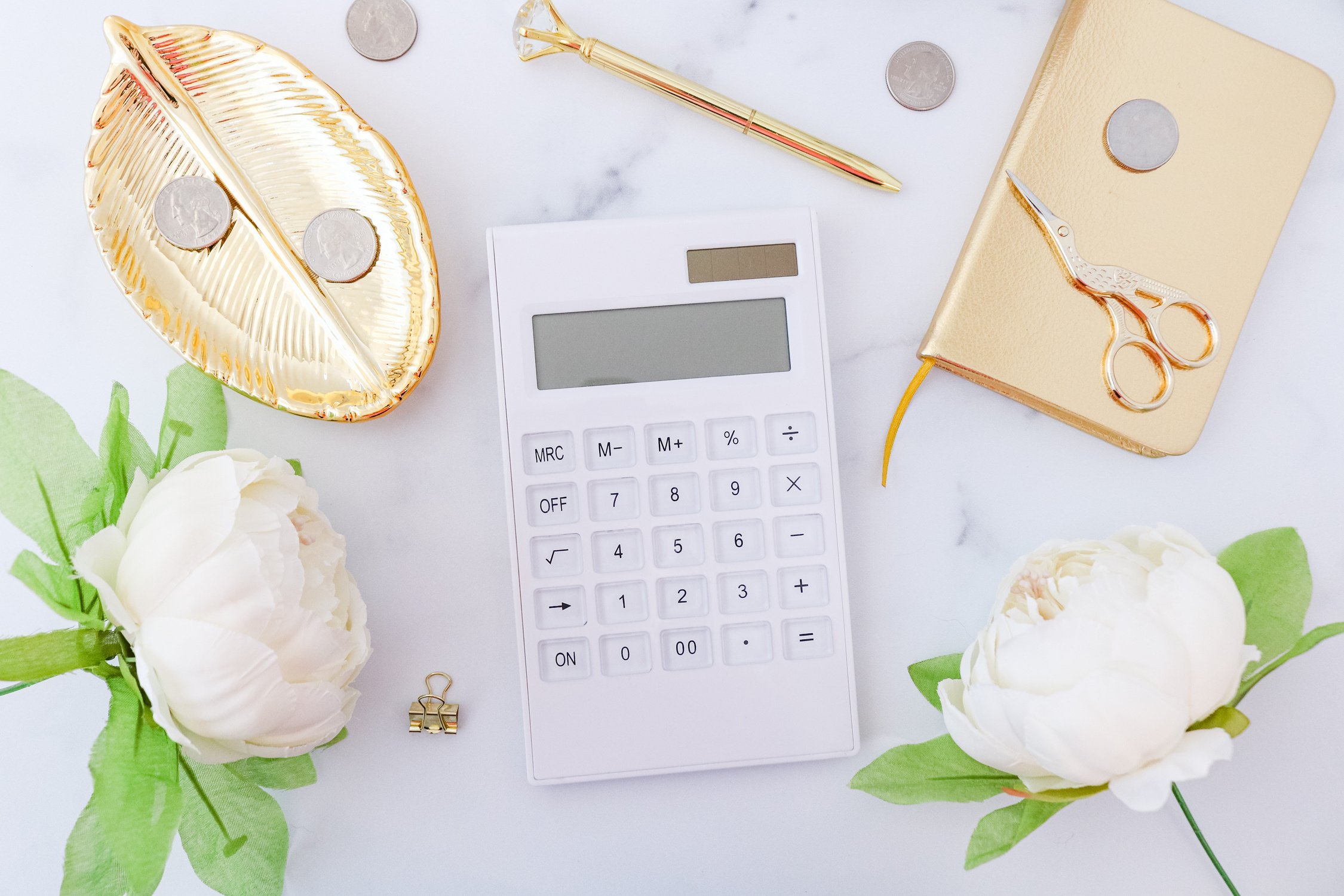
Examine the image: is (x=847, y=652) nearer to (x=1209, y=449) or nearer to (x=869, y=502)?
(x=869, y=502)

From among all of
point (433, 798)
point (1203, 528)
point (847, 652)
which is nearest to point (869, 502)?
point (847, 652)

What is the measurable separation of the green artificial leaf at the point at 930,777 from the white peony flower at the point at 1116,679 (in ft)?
0.13

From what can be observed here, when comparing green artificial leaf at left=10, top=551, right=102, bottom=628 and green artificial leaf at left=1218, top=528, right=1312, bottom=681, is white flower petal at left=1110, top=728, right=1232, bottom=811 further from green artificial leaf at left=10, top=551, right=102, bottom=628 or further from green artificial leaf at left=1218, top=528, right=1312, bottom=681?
green artificial leaf at left=10, top=551, right=102, bottom=628

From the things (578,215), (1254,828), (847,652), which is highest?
(578,215)

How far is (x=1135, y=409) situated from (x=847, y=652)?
0.72 feet

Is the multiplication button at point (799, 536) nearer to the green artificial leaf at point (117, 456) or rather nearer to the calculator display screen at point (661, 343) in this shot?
the calculator display screen at point (661, 343)

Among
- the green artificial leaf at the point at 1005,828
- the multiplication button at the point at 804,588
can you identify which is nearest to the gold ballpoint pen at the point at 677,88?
the multiplication button at the point at 804,588

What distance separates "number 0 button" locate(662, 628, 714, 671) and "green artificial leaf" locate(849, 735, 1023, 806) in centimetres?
11

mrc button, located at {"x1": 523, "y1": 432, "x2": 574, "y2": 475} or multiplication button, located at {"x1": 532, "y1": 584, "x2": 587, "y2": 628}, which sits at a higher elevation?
mrc button, located at {"x1": 523, "y1": 432, "x2": 574, "y2": 475}

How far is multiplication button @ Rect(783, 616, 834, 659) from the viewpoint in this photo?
49 cm

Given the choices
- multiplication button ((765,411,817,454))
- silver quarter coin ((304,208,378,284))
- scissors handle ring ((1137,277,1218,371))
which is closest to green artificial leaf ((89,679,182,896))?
silver quarter coin ((304,208,378,284))

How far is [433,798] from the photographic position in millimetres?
502

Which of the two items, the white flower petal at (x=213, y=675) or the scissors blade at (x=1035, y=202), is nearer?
the white flower petal at (x=213, y=675)

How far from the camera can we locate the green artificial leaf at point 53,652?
37 centimetres
